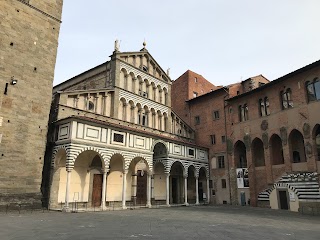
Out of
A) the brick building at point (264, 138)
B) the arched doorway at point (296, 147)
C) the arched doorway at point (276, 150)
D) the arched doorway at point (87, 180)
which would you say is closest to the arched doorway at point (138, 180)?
the arched doorway at point (87, 180)

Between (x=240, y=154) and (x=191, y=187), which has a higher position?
(x=240, y=154)

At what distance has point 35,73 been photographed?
68.2 feet

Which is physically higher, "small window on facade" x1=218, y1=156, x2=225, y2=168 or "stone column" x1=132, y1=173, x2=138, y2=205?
"small window on facade" x1=218, y1=156, x2=225, y2=168

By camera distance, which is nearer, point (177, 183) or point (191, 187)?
point (177, 183)

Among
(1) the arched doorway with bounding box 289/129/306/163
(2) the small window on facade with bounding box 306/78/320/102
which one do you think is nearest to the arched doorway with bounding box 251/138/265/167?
(1) the arched doorway with bounding box 289/129/306/163

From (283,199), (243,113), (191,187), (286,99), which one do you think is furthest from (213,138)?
(283,199)

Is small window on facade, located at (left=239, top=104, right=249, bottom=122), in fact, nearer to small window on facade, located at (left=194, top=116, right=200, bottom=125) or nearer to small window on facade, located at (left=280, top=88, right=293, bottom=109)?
small window on facade, located at (left=280, top=88, right=293, bottom=109)

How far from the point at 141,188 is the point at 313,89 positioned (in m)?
18.6

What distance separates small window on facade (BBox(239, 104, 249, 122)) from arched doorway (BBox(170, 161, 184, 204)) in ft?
29.5

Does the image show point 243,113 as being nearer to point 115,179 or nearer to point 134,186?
point 134,186

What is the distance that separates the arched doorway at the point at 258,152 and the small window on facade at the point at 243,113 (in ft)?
9.33

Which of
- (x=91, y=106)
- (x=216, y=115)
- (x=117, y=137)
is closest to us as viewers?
(x=117, y=137)

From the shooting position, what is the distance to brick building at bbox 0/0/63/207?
18.2m

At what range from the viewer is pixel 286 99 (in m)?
26.0
